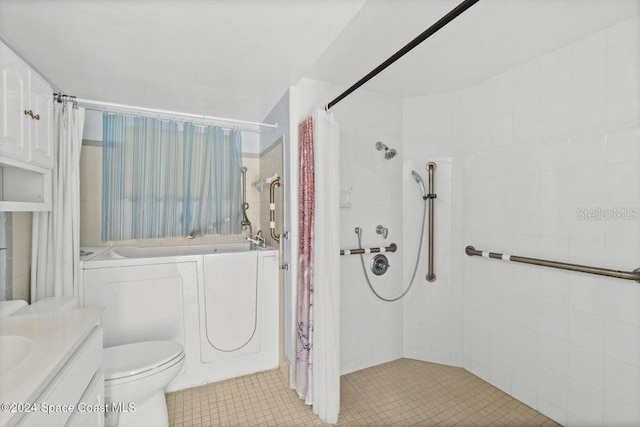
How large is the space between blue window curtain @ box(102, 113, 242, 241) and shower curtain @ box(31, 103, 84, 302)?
542 millimetres

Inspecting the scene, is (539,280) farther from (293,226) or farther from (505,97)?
(293,226)

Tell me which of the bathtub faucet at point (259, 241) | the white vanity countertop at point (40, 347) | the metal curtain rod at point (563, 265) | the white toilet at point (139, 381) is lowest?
the white toilet at point (139, 381)

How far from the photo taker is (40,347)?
0.97m

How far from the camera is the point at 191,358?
7.11ft

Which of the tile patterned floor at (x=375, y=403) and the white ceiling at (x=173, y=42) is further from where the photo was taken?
the tile patterned floor at (x=375, y=403)

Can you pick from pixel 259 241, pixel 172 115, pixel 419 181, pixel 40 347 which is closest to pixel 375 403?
pixel 259 241

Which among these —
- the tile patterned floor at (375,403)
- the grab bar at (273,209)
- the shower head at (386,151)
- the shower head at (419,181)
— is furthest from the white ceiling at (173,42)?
the tile patterned floor at (375,403)

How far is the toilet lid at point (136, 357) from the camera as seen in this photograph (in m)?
1.53

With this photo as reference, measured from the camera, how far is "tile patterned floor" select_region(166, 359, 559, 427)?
69.7 inches

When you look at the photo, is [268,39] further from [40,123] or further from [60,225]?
[60,225]

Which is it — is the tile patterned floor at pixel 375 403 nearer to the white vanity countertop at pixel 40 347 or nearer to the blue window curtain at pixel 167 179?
the white vanity countertop at pixel 40 347

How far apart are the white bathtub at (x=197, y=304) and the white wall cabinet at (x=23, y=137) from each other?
60 centimetres

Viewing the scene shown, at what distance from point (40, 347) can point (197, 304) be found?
4.09ft

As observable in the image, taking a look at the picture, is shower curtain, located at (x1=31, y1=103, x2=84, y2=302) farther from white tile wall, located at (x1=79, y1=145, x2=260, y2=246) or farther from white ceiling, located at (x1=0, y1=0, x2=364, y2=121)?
white tile wall, located at (x1=79, y1=145, x2=260, y2=246)
